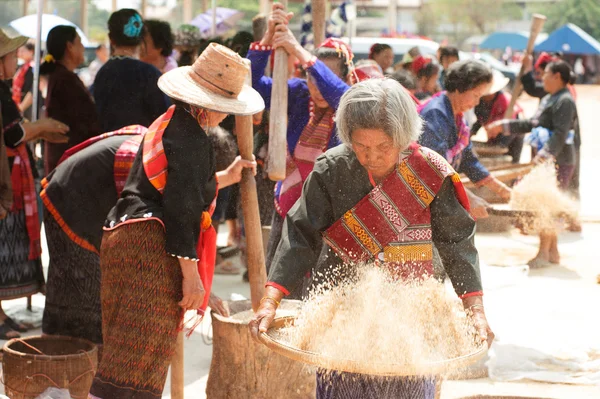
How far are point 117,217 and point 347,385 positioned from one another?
3.57 ft

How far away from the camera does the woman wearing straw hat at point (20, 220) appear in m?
4.97

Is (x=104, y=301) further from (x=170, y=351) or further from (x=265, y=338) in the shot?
(x=265, y=338)

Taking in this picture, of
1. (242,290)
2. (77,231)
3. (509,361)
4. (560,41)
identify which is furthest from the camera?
(560,41)

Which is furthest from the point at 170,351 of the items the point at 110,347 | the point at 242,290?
the point at 242,290

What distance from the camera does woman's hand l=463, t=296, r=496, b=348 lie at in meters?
2.67

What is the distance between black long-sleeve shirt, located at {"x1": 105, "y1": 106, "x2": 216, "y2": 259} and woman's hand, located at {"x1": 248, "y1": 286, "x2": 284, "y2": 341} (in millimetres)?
475

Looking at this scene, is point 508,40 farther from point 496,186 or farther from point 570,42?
point 496,186

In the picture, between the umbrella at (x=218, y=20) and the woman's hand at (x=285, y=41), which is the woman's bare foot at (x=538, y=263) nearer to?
the woman's hand at (x=285, y=41)

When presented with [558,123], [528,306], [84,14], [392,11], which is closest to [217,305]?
[528,306]

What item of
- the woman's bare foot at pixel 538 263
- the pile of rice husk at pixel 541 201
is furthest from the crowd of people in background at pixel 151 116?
the woman's bare foot at pixel 538 263

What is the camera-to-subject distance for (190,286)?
3201 mm

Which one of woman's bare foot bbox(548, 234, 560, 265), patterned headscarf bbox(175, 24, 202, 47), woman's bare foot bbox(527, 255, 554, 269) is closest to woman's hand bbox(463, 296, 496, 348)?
woman's bare foot bbox(527, 255, 554, 269)

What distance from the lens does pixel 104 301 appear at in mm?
3309

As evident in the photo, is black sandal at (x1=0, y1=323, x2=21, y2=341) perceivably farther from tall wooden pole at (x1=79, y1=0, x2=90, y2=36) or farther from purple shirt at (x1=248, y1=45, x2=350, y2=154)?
tall wooden pole at (x1=79, y1=0, x2=90, y2=36)
